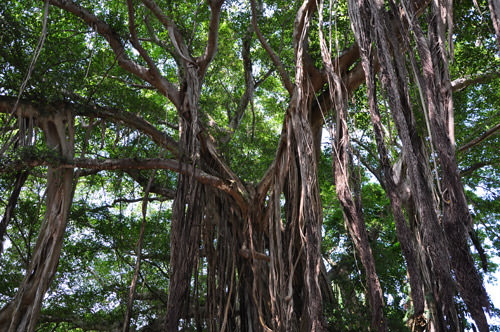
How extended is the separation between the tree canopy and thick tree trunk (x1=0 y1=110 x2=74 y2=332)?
1cm

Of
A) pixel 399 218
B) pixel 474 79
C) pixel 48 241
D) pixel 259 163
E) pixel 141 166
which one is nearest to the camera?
pixel 399 218

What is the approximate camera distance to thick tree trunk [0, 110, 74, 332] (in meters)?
2.68

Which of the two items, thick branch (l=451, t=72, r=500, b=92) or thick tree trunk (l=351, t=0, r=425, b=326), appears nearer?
thick tree trunk (l=351, t=0, r=425, b=326)

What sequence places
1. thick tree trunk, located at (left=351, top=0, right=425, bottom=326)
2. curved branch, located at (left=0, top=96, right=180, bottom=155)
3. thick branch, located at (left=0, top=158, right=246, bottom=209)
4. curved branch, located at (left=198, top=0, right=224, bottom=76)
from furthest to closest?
curved branch, located at (left=198, top=0, right=224, bottom=76) < curved branch, located at (left=0, top=96, right=180, bottom=155) < thick branch, located at (left=0, top=158, right=246, bottom=209) < thick tree trunk, located at (left=351, top=0, right=425, bottom=326)

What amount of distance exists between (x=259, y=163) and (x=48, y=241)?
94.0 inches

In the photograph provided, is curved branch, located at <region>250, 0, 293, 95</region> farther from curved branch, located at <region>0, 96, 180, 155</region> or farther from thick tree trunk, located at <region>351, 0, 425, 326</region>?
thick tree trunk, located at <region>351, 0, 425, 326</region>

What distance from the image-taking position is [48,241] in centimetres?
290

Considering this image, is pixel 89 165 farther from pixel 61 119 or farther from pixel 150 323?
pixel 150 323

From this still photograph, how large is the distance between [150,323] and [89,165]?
2.51 meters

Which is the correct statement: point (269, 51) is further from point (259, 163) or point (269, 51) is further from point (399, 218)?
point (399, 218)

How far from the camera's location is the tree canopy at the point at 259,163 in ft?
5.61

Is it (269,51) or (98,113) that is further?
(98,113)

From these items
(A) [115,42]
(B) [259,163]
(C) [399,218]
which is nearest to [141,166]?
(A) [115,42]

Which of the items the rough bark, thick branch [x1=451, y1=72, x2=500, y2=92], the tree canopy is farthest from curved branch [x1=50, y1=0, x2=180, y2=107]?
thick branch [x1=451, y1=72, x2=500, y2=92]
